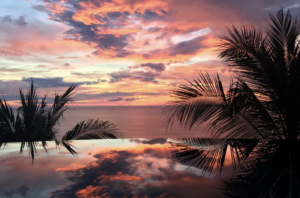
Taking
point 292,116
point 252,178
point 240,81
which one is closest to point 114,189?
point 252,178

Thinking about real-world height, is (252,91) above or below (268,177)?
above

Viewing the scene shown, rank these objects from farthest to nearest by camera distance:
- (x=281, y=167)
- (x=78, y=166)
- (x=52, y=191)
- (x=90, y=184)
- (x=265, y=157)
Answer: (x=265, y=157) < (x=78, y=166) < (x=281, y=167) < (x=90, y=184) < (x=52, y=191)

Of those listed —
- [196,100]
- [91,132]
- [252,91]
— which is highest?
[252,91]

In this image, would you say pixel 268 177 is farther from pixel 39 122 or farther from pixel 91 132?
pixel 39 122

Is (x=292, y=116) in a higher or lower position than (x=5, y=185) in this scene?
higher

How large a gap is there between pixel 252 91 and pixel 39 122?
166 inches

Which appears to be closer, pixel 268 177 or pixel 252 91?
pixel 268 177

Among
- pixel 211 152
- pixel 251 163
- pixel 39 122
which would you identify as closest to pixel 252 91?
pixel 211 152

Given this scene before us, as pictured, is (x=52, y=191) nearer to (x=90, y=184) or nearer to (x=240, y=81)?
(x=90, y=184)

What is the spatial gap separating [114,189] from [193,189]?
2.05 feet

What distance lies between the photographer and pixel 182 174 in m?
2.10

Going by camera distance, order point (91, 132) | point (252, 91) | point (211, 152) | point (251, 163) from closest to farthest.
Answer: point (251, 163) < point (211, 152) < point (252, 91) < point (91, 132)

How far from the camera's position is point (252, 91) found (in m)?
3.42

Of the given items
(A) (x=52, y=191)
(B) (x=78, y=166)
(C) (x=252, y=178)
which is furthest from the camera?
(B) (x=78, y=166)
